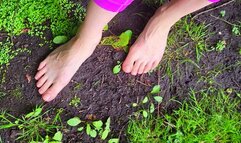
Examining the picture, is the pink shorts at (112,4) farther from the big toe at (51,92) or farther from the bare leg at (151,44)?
the big toe at (51,92)

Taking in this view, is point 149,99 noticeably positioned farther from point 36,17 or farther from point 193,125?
point 36,17

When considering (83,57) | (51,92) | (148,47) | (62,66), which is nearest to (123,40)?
(148,47)

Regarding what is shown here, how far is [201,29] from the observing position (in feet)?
7.46

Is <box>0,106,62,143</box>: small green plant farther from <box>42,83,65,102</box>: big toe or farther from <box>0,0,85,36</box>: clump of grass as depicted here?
<box>0,0,85,36</box>: clump of grass

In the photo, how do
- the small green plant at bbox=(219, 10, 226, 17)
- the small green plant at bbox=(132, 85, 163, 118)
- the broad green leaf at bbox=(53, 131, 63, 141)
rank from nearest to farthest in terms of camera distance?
the broad green leaf at bbox=(53, 131, 63, 141) → the small green plant at bbox=(132, 85, 163, 118) → the small green plant at bbox=(219, 10, 226, 17)

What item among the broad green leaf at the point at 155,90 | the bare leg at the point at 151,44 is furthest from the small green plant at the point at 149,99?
the bare leg at the point at 151,44

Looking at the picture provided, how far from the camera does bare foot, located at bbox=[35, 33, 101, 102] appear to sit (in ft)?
6.72

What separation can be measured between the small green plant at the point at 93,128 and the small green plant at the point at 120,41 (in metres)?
0.41

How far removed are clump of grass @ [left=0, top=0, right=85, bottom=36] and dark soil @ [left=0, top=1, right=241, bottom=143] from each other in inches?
2.1

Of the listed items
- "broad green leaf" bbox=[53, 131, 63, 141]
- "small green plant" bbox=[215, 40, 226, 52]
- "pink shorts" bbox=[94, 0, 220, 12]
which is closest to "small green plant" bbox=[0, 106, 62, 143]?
"broad green leaf" bbox=[53, 131, 63, 141]

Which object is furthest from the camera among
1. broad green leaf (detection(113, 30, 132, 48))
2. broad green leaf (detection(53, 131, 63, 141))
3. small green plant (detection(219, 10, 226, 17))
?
small green plant (detection(219, 10, 226, 17))

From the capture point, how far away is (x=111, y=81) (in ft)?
7.03

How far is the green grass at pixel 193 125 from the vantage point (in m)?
2.04

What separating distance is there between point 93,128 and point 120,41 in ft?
1.56
